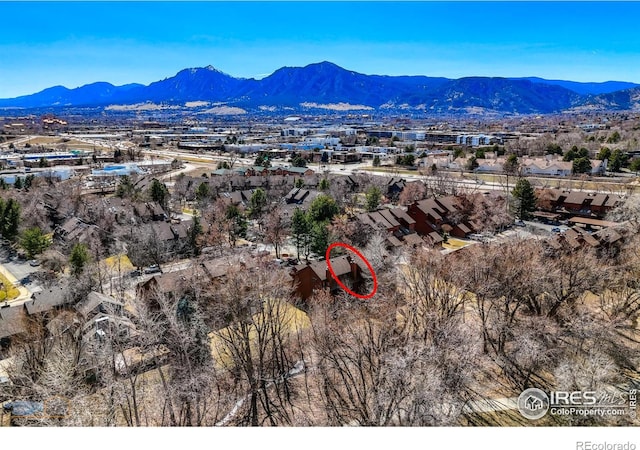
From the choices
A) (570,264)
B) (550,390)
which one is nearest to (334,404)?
(550,390)

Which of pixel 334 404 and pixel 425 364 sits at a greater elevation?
pixel 425 364

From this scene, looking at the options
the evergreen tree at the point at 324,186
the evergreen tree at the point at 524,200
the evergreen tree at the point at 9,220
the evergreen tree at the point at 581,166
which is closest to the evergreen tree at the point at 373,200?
the evergreen tree at the point at 324,186

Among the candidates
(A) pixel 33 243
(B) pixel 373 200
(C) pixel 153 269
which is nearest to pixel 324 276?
(C) pixel 153 269

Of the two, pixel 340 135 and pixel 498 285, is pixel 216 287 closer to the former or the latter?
pixel 498 285

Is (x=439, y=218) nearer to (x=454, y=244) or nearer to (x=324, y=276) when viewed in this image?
(x=454, y=244)

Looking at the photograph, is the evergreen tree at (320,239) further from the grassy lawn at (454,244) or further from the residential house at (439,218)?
the grassy lawn at (454,244)

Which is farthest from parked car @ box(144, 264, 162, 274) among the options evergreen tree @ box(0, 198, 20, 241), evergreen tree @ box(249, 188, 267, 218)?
evergreen tree @ box(249, 188, 267, 218)

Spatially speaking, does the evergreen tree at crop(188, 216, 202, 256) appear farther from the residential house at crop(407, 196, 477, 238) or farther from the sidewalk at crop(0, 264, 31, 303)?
the residential house at crop(407, 196, 477, 238)

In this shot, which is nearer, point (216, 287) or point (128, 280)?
point (216, 287)
